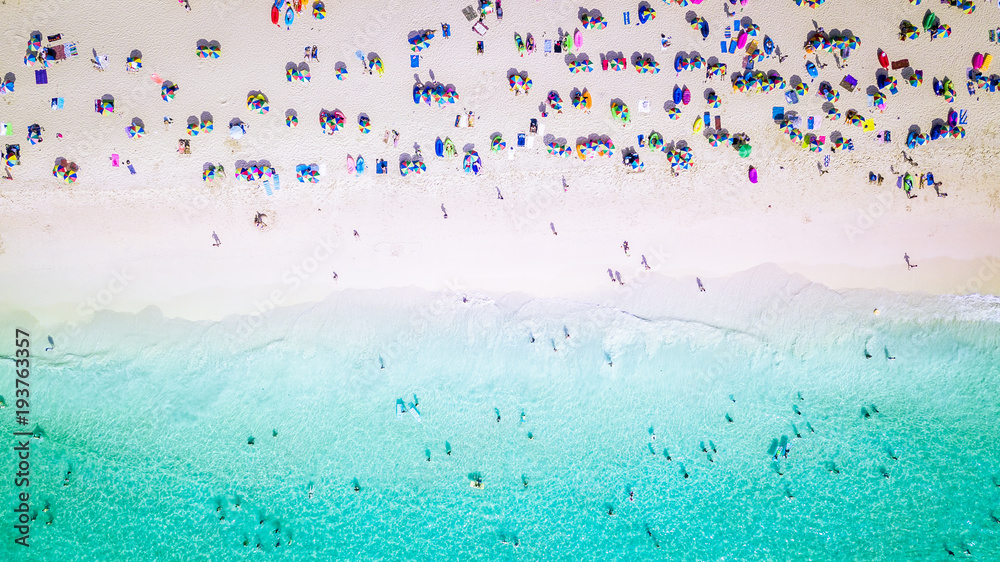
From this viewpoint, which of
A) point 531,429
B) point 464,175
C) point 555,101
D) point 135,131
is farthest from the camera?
point 531,429

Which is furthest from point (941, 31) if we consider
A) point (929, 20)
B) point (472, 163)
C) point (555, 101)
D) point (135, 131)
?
point (135, 131)

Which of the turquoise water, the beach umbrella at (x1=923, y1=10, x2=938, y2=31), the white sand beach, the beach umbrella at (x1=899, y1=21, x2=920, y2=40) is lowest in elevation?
the turquoise water

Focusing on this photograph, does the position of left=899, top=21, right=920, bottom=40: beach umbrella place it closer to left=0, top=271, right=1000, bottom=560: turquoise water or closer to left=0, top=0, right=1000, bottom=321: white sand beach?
left=0, top=0, right=1000, bottom=321: white sand beach

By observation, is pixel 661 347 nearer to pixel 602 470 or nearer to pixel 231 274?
pixel 602 470

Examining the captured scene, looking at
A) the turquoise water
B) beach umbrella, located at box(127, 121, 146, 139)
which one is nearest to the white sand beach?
beach umbrella, located at box(127, 121, 146, 139)

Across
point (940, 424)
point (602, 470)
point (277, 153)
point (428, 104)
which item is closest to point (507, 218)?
point (428, 104)

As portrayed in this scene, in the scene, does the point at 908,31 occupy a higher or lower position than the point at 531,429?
higher

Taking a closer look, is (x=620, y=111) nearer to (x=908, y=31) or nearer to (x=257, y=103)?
(x=908, y=31)
